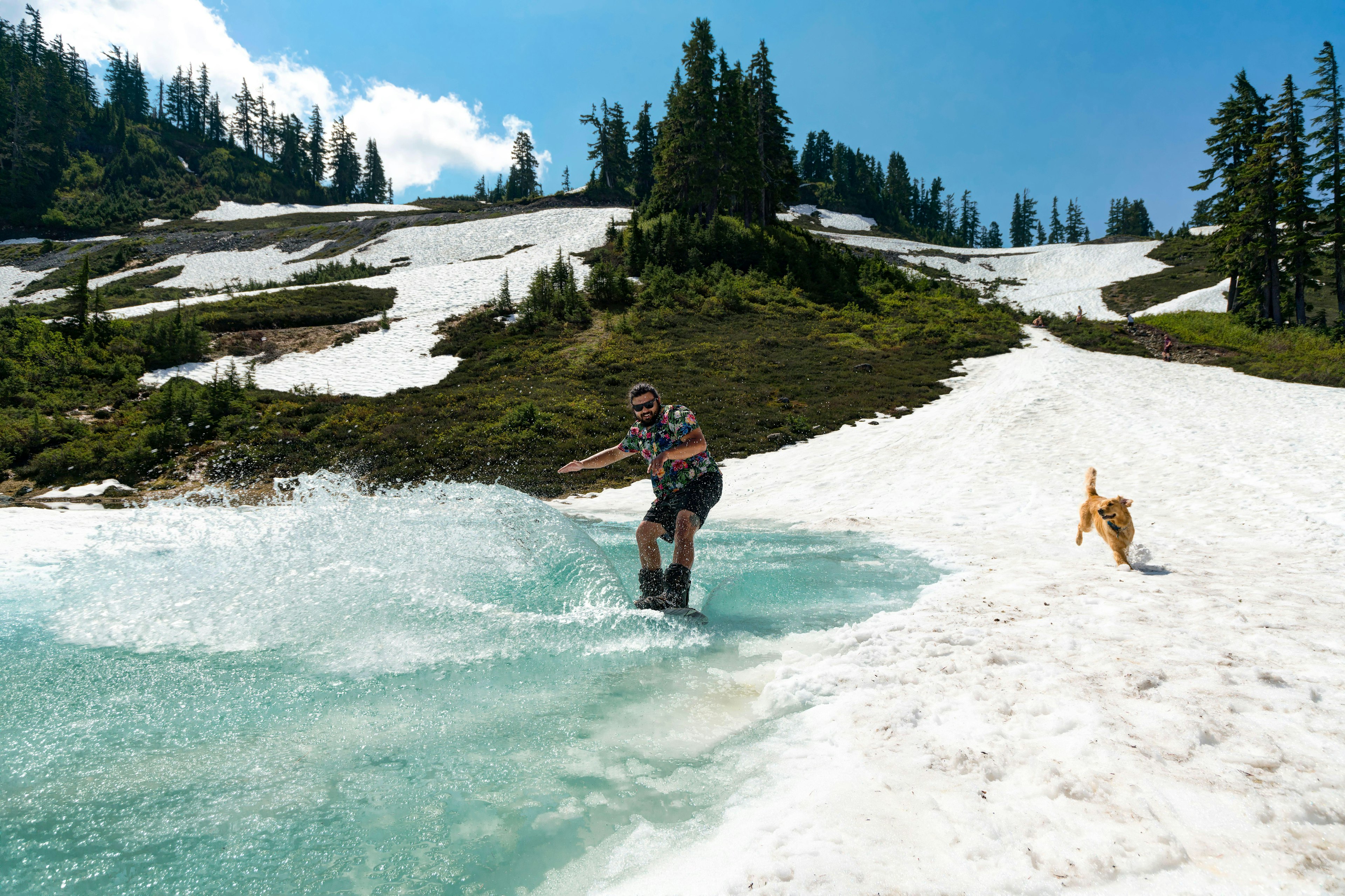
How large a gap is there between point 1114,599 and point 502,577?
589 cm

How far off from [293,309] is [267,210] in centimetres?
6646

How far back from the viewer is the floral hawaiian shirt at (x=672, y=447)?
5480 mm

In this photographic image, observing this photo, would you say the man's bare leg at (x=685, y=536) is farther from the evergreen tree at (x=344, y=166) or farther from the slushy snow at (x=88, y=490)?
the evergreen tree at (x=344, y=166)

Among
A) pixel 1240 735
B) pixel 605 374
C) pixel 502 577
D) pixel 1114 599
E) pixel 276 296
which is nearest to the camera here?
pixel 1240 735

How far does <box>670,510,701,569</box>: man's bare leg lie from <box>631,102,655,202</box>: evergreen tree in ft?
262

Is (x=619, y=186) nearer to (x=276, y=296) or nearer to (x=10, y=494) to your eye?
(x=276, y=296)

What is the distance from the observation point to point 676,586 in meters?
5.70

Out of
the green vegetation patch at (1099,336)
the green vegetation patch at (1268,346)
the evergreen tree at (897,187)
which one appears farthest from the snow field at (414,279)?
the evergreen tree at (897,187)

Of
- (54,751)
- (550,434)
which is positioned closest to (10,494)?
(550,434)

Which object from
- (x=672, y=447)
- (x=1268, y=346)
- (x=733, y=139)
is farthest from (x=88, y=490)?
(x=1268, y=346)

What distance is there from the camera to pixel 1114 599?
5.39 m

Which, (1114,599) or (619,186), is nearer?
(1114,599)

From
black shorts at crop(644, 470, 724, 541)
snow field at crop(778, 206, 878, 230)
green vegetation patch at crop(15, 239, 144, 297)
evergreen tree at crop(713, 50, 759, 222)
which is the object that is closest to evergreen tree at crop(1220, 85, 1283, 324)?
evergreen tree at crop(713, 50, 759, 222)

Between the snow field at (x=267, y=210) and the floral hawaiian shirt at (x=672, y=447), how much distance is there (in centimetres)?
8127
